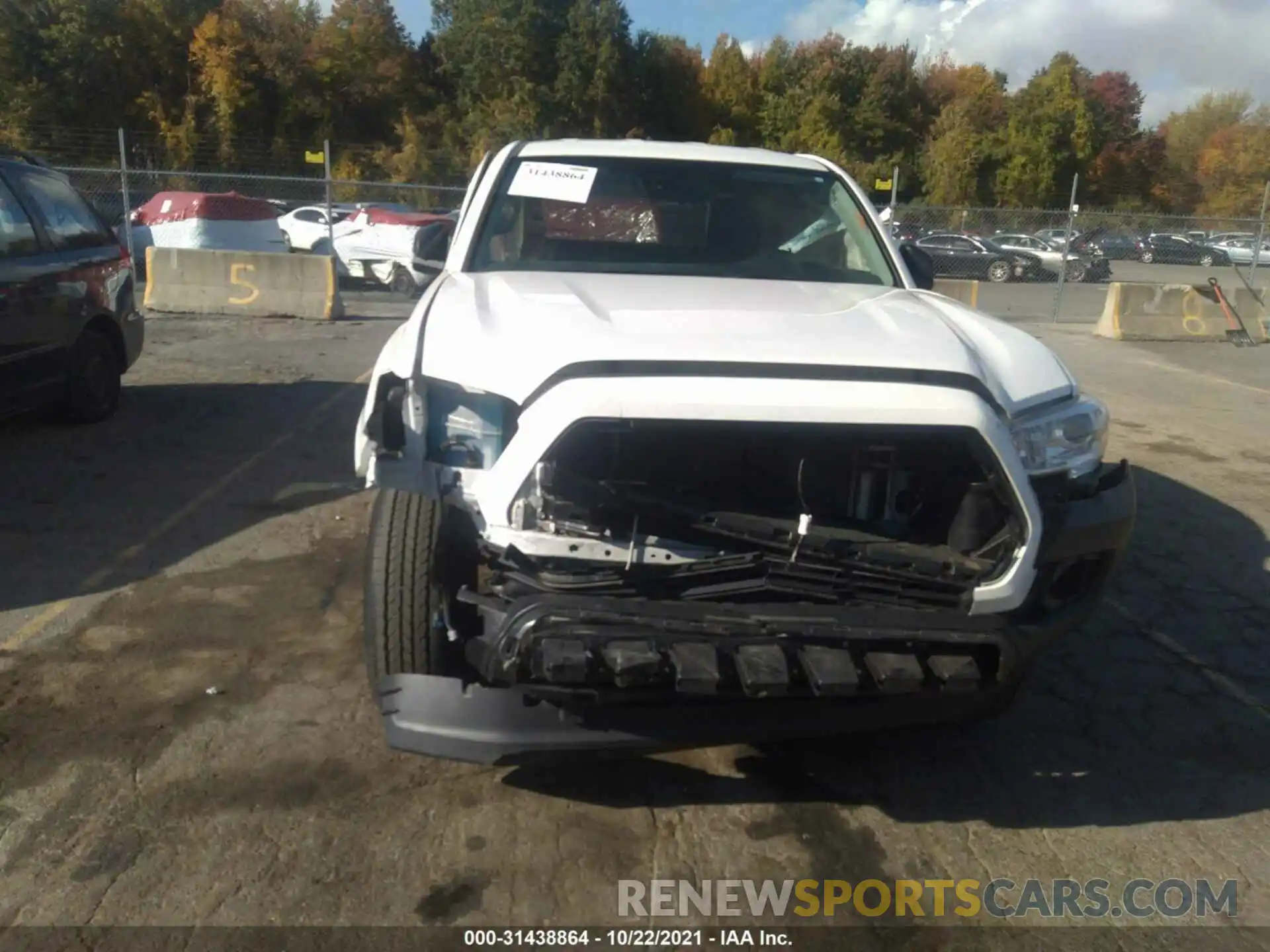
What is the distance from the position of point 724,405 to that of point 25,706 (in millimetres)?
2711

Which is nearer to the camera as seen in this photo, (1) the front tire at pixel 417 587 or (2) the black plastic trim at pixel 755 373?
(2) the black plastic trim at pixel 755 373

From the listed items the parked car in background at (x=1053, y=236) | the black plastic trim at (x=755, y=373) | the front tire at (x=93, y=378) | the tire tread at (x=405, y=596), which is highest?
the black plastic trim at (x=755, y=373)

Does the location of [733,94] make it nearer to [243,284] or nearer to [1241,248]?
[1241,248]

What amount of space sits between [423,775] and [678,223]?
2.41 m

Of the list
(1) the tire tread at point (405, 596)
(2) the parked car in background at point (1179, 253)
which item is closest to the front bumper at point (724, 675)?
(1) the tire tread at point (405, 596)

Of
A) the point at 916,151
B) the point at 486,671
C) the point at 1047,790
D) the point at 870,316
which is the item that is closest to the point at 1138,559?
the point at 1047,790

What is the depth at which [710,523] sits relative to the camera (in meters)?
2.79

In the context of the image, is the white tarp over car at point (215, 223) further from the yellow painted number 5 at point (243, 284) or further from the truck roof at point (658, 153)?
the truck roof at point (658, 153)

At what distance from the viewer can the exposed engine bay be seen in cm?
276

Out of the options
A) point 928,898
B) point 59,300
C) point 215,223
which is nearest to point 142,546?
point 59,300

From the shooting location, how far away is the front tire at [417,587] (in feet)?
9.84

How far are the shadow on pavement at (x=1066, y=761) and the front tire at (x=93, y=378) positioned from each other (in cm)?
527

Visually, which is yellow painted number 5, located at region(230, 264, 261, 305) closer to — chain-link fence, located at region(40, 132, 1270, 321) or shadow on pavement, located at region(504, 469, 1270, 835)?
chain-link fence, located at region(40, 132, 1270, 321)

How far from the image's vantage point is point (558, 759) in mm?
2830
